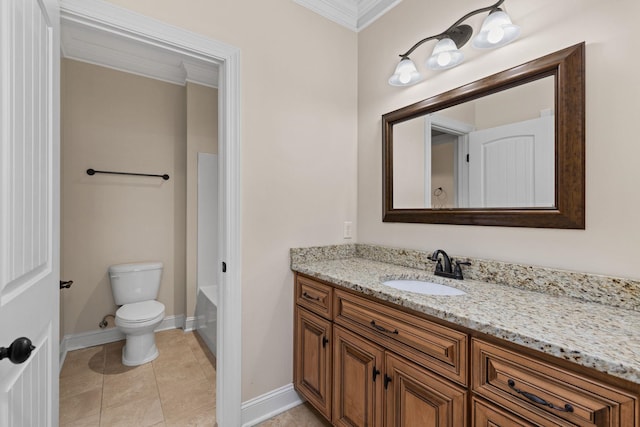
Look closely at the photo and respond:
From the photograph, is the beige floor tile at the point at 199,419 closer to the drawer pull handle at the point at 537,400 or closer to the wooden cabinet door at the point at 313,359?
the wooden cabinet door at the point at 313,359

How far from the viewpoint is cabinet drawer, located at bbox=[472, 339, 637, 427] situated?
670 mm

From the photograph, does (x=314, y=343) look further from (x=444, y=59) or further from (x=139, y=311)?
(x=444, y=59)

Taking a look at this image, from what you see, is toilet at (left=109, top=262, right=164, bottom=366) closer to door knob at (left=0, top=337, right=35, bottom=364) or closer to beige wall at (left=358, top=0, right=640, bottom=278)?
door knob at (left=0, top=337, right=35, bottom=364)

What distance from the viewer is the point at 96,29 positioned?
1333mm

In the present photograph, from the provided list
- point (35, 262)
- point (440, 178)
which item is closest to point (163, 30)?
point (35, 262)

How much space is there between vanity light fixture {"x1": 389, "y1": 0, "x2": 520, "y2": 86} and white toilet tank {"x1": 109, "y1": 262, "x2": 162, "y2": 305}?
252 cm

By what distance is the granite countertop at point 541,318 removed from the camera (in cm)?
69

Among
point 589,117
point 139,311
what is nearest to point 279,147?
point 589,117

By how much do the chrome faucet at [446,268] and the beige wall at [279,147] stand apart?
27.9 inches

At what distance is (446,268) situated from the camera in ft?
4.98

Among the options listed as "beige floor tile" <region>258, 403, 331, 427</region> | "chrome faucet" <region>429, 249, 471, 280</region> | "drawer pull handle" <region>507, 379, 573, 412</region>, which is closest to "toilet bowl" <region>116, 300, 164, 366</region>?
"beige floor tile" <region>258, 403, 331, 427</region>

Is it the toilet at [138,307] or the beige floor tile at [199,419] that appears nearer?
the beige floor tile at [199,419]

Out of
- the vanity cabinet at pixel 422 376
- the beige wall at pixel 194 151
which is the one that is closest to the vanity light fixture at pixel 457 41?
the vanity cabinet at pixel 422 376

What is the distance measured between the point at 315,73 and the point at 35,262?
1.73 m
